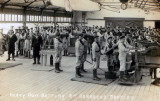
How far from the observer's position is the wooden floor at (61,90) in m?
6.70

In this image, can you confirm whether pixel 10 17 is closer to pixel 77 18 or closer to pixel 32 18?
pixel 32 18

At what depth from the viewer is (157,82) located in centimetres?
844

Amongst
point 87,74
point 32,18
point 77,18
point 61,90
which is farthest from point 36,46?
point 77,18

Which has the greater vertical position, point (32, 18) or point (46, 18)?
point (46, 18)

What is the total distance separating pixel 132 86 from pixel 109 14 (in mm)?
23864

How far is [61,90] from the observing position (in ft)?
24.6

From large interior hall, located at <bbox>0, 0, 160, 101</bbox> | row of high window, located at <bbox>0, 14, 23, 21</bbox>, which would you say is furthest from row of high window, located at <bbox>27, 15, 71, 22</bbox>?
large interior hall, located at <bbox>0, 0, 160, 101</bbox>

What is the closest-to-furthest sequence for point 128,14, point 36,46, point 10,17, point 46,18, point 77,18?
point 36,46 → point 10,17 → point 46,18 → point 128,14 → point 77,18

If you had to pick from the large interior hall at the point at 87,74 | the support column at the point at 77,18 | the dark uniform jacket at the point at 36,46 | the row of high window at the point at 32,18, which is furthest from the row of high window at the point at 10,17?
the support column at the point at 77,18

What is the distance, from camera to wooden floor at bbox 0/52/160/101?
6.70 meters

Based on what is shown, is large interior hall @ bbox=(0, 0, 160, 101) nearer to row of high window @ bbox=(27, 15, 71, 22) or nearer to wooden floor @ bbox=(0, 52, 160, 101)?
wooden floor @ bbox=(0, 52, 160, 101)

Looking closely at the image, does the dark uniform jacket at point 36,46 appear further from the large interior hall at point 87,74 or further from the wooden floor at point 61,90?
the wooden floor at point 61,90

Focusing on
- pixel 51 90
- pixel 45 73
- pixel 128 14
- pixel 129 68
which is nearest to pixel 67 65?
pixel 45 73

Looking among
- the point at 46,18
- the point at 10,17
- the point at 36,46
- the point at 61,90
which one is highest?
the point at 46,18
